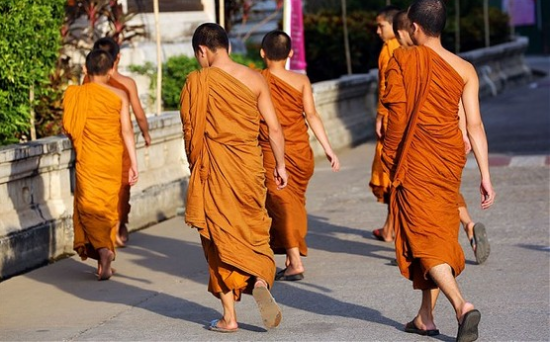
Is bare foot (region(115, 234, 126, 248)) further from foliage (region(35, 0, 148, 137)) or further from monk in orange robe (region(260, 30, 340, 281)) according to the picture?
foliage (region(35, 0, 148, 137))

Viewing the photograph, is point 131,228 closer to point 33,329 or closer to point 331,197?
point 331,197

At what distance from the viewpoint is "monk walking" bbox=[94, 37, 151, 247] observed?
1077 centimetres

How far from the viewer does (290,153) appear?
963 cm

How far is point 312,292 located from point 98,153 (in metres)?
2.08

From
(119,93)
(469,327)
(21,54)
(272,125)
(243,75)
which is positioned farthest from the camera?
(21,54)

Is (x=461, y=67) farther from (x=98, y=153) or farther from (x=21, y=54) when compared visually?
(x=21, y=54)

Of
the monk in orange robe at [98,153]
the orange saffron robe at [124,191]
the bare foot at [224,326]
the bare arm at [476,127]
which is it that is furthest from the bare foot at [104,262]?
the bare arm at [476,127]

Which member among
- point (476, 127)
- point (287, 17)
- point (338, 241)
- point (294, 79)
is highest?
point (287, 17)

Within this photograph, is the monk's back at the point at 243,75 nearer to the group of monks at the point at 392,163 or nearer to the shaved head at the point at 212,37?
Result: the group of monks at the point at 392,163

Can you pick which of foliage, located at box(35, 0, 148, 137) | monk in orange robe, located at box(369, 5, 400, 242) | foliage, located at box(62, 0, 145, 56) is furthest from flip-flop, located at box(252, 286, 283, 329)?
foliage, located at box(62, 0, 145, 56)

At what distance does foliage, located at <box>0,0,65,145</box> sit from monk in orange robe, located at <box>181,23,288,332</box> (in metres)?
2.96

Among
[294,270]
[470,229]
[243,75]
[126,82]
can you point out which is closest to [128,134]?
[126,82]

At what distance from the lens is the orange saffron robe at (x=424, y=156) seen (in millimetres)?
7254

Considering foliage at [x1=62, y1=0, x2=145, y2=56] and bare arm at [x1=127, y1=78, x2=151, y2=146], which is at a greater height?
foliage at [x1=62, y1=0, x2=145, y2=56]
